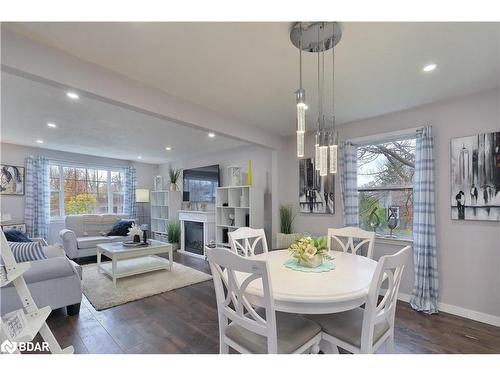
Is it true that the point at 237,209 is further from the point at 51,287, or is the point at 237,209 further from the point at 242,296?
the point at 242,296

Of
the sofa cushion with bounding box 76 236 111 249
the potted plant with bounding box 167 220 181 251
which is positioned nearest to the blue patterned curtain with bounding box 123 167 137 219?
the potted plant with bounding box 167 220 181 251

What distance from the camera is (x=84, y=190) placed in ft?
20.1

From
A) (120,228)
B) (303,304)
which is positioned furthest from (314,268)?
(120,228)

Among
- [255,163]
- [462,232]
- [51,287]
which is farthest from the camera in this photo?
[255,163]

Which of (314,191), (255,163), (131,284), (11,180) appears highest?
(255,163)

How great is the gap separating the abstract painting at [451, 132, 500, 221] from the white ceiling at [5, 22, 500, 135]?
1.79 ft

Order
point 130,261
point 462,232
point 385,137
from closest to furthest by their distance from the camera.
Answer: point 462,232, point 385,137, point 130,261

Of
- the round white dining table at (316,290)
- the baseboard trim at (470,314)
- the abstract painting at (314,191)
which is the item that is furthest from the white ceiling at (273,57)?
the baseboard trim at (470,314)

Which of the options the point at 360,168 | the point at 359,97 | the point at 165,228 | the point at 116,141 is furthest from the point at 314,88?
the point at 165,228

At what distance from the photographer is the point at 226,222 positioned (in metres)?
5.03

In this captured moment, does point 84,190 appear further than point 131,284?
Yes

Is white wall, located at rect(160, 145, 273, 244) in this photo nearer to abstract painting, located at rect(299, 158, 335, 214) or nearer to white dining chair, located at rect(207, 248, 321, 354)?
abstract painting, located at rect(299, 158, 335, 214)

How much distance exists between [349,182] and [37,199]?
6277 mm

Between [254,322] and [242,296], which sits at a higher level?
[242,296]
